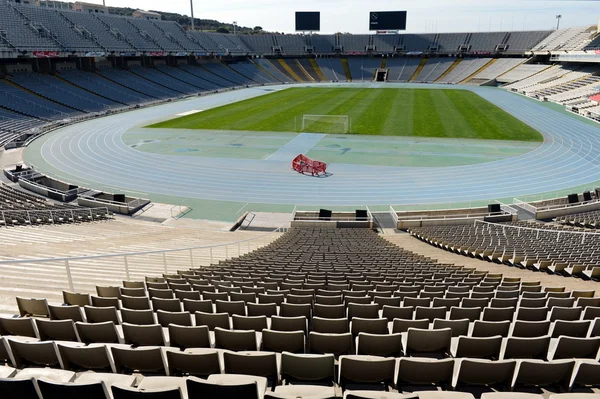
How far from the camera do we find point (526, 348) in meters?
5.24

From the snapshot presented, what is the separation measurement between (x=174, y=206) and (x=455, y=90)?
225 feet

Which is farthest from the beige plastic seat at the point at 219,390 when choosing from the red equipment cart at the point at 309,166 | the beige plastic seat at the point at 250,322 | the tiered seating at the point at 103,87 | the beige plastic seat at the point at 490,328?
the tiered seating at the point at 103,87

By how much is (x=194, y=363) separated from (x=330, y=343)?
1.74 metres

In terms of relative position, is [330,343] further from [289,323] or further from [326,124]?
[326,124]

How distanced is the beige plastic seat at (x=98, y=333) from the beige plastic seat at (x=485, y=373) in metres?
4.22

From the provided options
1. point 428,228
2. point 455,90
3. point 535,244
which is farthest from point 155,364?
point 455,90

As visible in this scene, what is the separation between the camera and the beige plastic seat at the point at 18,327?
528cm

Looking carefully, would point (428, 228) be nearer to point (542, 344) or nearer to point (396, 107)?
point (542, 344)

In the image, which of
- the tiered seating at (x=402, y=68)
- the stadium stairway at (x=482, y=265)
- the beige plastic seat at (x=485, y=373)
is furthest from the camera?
the tiered seating at (x=402, y=68)

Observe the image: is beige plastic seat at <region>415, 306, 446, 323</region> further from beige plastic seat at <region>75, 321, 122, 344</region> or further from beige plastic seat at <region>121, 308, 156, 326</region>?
beige plastic seat at <region>75, 321, 122, 344</region>

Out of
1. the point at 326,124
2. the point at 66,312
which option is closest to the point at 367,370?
the point at 66,312

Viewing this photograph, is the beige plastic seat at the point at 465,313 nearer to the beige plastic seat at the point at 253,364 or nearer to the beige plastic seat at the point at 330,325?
the beige plastic seat at the point at 330,325

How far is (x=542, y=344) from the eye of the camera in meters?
5.18

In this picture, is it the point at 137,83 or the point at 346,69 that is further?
the point at 346,69
